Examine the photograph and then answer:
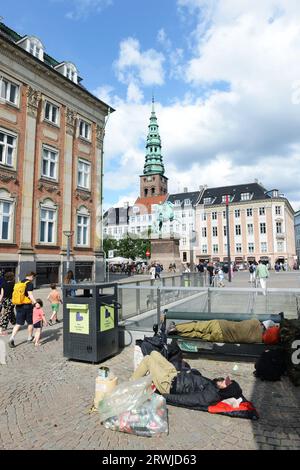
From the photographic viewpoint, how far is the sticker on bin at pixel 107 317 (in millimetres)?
6910

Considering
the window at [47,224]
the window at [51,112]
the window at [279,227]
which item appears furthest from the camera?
the window at [279,227]

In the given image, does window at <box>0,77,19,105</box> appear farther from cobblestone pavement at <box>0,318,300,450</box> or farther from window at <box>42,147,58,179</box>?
cobblestone pavement at <box>0,318,300,450</box>

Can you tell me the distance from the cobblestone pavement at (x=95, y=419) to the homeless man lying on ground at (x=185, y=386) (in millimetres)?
136

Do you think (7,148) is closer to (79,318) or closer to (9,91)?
(9,91)

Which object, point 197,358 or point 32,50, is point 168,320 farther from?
point 32,50

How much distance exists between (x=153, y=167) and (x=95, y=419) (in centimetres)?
10747

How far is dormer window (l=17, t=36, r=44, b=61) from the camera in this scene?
24953mm

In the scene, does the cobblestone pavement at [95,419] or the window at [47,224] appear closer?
the cobblestone pavement at [95,419]

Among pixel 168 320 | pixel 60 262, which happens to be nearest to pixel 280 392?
pixel 168 320

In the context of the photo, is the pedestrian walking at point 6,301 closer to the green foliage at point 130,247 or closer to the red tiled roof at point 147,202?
the green foliage at point 130,247

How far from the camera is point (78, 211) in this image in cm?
2802

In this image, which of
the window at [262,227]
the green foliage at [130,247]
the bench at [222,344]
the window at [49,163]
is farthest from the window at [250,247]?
the bench at [222,344]

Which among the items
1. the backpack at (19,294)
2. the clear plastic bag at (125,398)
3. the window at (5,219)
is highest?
the window at (5,219)

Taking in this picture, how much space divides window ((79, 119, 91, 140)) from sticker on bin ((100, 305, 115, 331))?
24483 mm
